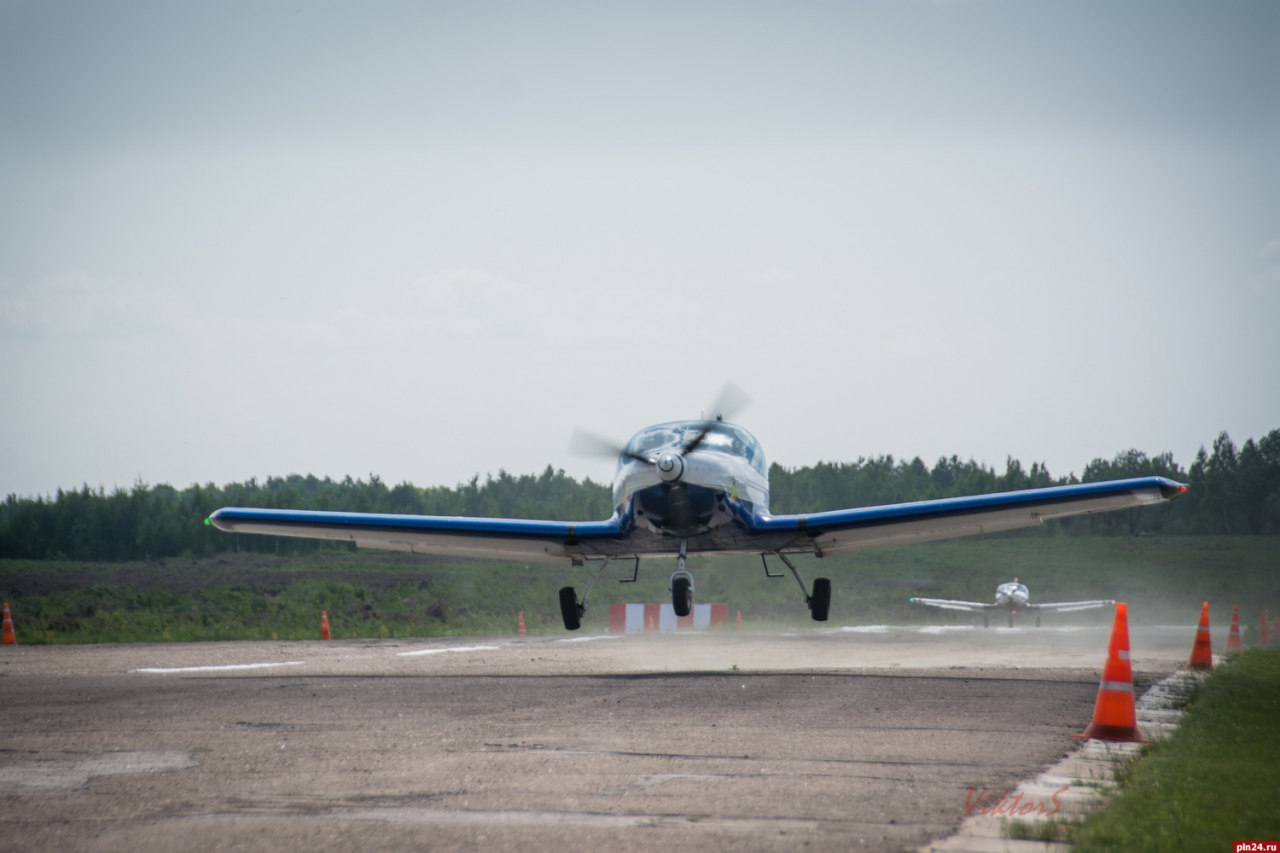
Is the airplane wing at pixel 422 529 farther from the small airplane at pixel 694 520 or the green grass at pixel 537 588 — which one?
the green grass at pixel 537 588

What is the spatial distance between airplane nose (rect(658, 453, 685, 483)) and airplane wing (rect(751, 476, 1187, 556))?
79.8 inches

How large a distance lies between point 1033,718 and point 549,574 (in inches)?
2166

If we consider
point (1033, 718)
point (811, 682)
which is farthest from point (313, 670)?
point (1033, 718)

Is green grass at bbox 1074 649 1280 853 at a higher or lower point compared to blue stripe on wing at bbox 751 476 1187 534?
lower

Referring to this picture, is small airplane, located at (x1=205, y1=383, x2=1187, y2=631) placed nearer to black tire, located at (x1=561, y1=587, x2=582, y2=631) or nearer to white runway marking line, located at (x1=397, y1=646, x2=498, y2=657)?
black tire, located at (x1=561, y1=587, x2=582, y2=631)

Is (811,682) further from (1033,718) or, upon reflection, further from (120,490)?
(120,490)

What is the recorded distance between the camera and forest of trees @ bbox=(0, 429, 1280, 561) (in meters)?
85.7

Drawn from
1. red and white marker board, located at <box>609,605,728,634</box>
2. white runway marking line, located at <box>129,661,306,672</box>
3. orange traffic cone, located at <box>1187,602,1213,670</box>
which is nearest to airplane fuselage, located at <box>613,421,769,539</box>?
white runway marking line, located at <box>129,661,306,672</box>

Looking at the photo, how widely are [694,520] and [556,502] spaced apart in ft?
255

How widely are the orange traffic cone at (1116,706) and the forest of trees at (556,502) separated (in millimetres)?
66289

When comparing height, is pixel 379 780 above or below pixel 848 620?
above

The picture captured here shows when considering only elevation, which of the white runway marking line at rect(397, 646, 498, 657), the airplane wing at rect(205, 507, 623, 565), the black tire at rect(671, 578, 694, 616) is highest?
the airplane wing at rect(205, 507, 623, 565)

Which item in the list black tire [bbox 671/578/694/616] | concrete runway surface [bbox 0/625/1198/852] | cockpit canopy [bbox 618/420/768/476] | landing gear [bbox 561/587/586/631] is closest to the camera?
concrete runway surface [bbox 0/625/1198/852]

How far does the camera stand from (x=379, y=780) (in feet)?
19.3
